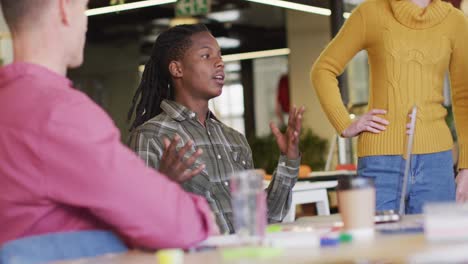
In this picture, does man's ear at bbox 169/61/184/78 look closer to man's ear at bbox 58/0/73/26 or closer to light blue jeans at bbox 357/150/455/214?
light blue jeans at bbox 357/150/455/214

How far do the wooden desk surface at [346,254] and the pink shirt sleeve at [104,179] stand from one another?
65mm

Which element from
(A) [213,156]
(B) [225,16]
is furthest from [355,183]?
(B) [225,16]

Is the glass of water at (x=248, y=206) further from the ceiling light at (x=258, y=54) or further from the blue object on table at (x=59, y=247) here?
the ceiling light at (x=258, y=54)

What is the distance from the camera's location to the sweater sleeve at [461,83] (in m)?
3.11

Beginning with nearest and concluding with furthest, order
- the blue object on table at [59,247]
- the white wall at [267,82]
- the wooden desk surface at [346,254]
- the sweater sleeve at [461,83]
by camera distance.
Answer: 1. the wooden desk surface at [346,254]
2. the blue object on table at [59,247]
3. the sweater sleeve at [461,83]
4. the white wall at [267,82]

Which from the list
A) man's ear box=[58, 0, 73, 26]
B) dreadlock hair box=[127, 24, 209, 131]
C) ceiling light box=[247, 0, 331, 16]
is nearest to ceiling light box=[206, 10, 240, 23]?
ceiling light box=[247, 0, 331, 16]

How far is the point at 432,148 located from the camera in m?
3.01

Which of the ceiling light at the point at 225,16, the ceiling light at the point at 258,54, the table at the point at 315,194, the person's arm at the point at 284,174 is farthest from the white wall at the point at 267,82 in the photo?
the person's arm at the point at 284,174

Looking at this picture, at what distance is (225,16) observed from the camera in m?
13.8

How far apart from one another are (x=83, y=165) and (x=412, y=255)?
62 centimetres

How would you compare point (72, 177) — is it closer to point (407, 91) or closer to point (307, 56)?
point (407, 91)

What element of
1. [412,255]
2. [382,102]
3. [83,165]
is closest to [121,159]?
[83,165]

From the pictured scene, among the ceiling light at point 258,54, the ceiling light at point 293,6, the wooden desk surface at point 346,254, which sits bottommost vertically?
the ceiling light at point 258,54

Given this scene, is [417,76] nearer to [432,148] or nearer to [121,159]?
[432,148]
